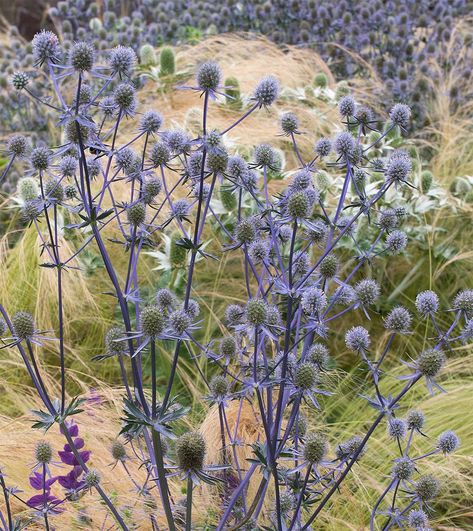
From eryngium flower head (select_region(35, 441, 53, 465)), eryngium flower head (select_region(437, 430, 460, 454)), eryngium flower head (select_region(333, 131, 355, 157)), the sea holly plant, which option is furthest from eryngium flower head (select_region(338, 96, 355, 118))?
eryngium flower head (select_region(35, 441, 53, 465))

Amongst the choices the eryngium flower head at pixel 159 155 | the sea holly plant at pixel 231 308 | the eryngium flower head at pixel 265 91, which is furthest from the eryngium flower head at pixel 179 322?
the eryngium flower head at pixel 265 91

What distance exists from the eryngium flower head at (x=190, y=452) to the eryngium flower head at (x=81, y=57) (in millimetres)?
673

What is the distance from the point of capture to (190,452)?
1380 mm

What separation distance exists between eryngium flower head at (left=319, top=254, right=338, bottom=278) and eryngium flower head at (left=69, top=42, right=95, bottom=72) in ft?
1.97

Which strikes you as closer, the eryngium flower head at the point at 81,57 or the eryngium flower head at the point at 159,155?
the eryngium flower head at the point at 81,57

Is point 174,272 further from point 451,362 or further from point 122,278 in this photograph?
point 451,362

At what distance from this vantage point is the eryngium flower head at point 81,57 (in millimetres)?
1405

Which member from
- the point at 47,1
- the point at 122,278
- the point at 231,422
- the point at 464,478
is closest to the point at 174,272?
the point at 122,278

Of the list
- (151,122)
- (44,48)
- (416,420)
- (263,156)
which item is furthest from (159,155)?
(416,420)

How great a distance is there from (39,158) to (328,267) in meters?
0.63

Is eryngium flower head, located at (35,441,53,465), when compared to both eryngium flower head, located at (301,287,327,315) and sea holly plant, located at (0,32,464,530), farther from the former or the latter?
eryngium flower head, located at (301,287,327,315)

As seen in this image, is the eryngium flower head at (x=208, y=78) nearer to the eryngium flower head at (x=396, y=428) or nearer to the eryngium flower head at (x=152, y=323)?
the eryngium flower head at (x=152, y=323)

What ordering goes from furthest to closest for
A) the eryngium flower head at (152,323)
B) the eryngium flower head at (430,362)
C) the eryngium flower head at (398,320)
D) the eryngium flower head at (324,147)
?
the eryngium flower head at (324,147)
the eryngium flower head at (398,320)
the eryngium flower head at (430,362)
the eryngium flower head at (152,323)

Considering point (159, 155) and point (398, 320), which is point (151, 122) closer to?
point (159, 155)
